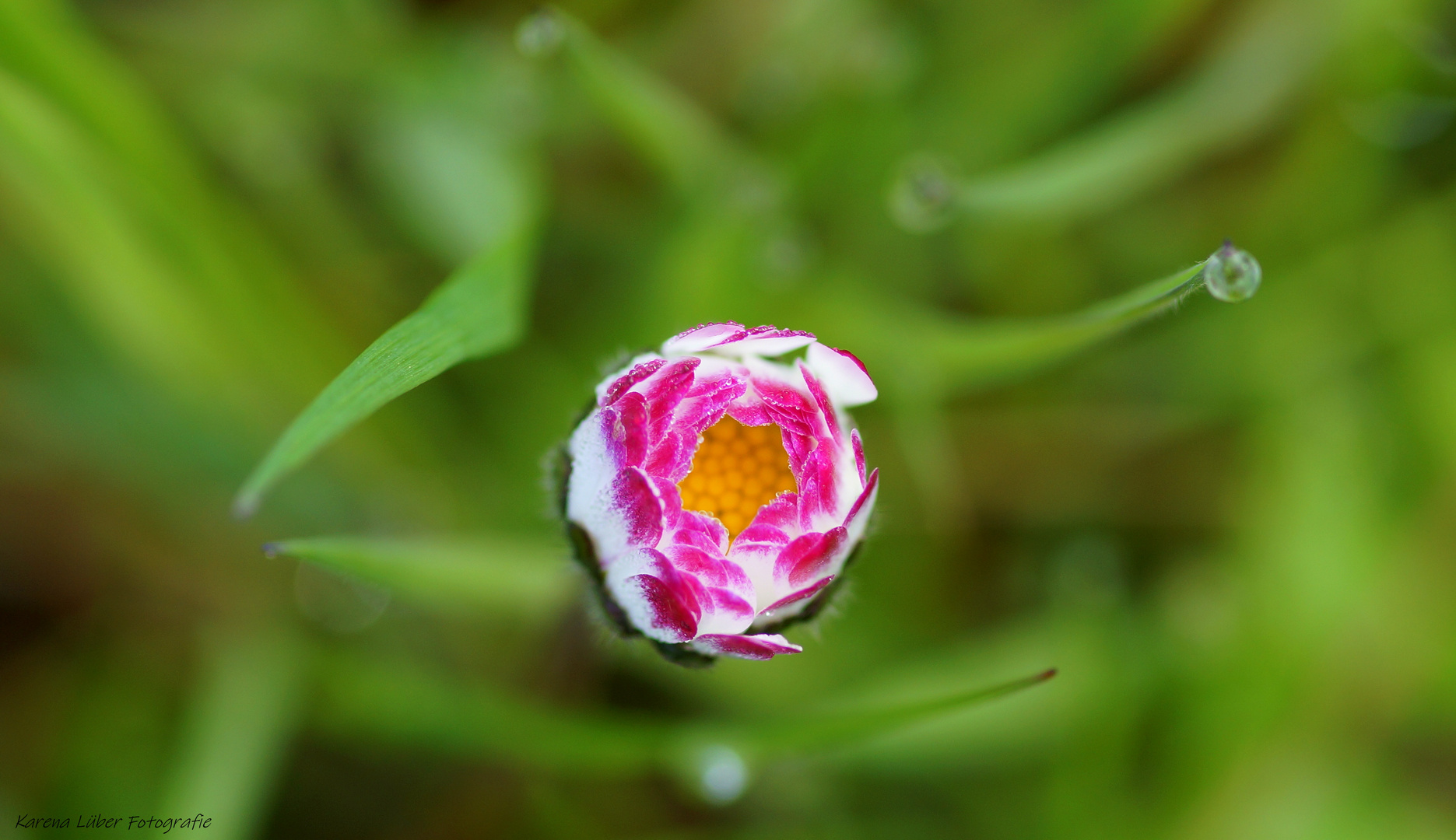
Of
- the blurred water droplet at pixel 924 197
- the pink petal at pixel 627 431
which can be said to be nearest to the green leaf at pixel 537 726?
the pink petal at pixel 627 431

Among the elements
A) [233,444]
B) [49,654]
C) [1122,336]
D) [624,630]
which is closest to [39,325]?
[233,444]

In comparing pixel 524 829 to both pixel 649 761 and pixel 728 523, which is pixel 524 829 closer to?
pixel 649 761

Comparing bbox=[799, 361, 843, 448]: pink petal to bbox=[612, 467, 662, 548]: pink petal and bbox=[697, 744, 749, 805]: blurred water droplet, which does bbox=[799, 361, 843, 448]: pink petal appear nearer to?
bbox=[612, 467, 662, 548]: pink petal

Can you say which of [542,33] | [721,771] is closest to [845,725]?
[721,771]

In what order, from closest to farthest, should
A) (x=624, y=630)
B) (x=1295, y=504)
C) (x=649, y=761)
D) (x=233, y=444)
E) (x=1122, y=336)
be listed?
(x=624, y=630) < (x=649, y=761) < (x=233, y=444) < (x=1295, y=504) < (x=1122, y=336)

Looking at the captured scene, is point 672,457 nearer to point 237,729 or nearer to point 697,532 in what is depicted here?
point 697,532
